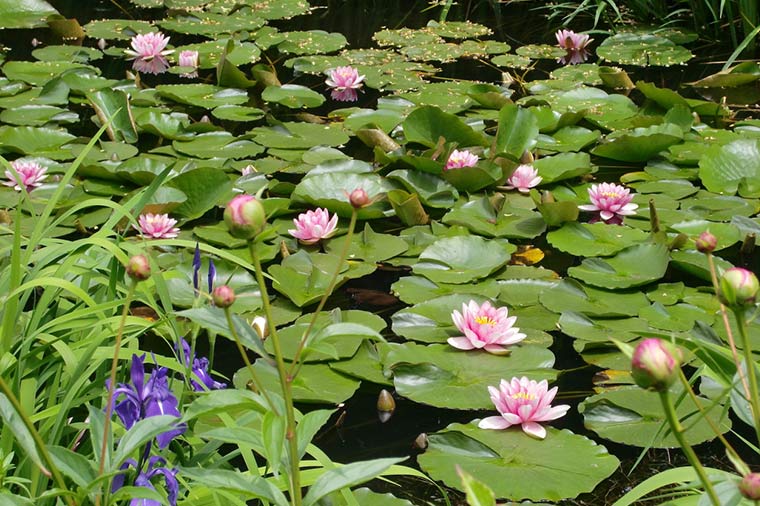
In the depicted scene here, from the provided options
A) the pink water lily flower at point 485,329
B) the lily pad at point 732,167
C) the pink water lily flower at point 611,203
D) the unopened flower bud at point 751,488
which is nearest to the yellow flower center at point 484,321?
the pink water lily flower at point 485,329

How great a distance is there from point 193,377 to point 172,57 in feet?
10.6

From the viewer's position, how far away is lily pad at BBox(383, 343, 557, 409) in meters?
1.99

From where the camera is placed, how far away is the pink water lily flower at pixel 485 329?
2131 mm

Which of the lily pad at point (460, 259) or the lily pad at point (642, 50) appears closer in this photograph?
the lily pad at point (460, 259)

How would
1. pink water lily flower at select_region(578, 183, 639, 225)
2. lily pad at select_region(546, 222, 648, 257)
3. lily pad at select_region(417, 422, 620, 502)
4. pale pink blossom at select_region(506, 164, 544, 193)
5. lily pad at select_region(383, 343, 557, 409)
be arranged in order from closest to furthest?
lily pad at select_region(417, 422, 620, 502), lily pad at select_region(383, 343, 557, 409), lily pad at select_region(546, 222, 648, 257), pink water lily flower at select_region(578, 183, 639, 225), pale pink blossom at select_region(506, 164, 544, 193)

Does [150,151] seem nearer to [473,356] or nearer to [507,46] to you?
[473,356]

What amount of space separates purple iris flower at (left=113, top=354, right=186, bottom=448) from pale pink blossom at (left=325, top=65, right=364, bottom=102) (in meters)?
2.87

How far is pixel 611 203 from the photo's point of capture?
9.08 ft

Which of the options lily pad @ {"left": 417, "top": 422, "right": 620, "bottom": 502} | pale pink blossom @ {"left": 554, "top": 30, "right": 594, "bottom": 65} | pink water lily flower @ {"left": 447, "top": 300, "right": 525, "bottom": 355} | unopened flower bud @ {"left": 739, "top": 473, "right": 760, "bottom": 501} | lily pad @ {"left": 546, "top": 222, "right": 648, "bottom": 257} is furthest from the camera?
pale pink blossom @ {"left": 554, "top": 30, "right": 594, "bottom": 65}

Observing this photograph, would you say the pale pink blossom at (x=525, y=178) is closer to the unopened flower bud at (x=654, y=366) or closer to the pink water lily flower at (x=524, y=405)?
the pink water lily flower at (x=524, y=405)

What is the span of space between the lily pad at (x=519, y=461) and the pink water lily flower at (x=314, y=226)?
0.87m

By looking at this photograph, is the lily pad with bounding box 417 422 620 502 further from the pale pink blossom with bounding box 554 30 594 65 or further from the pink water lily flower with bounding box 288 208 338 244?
the pale pink blossom with bounding box 554 30 594 65

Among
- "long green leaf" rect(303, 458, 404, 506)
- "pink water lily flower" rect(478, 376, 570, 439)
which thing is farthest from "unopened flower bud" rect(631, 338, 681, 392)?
"pink water lily flower" rect(478, 376, 570, 439)

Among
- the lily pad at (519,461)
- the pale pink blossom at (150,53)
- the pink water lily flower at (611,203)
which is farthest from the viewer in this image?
the pale pink blossom at (150,53)
